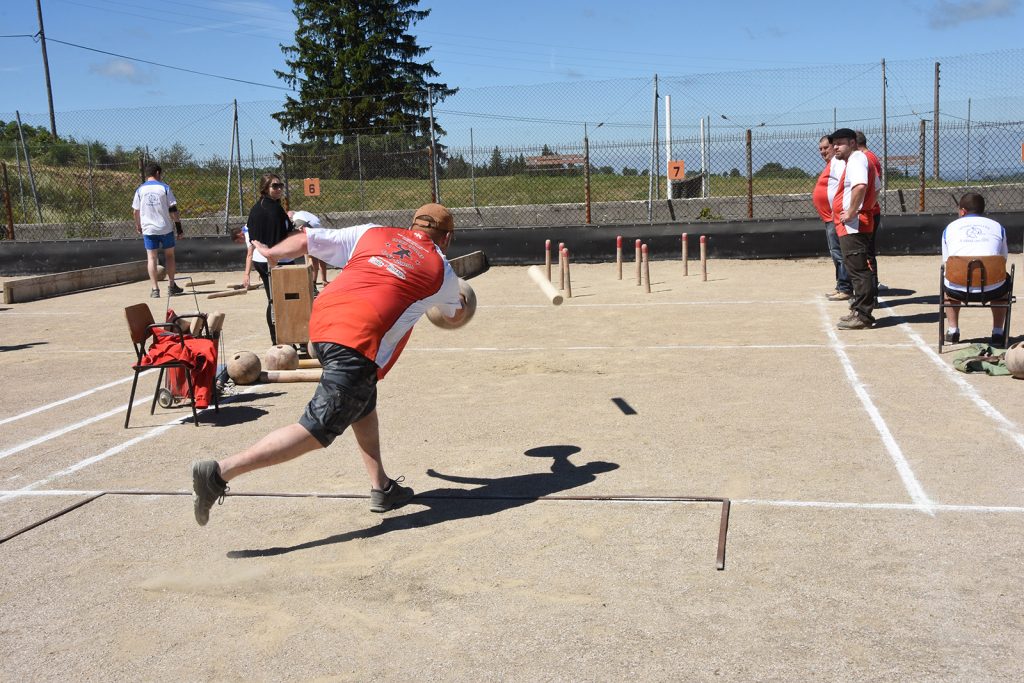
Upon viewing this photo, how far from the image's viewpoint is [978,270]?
8773 millimetres

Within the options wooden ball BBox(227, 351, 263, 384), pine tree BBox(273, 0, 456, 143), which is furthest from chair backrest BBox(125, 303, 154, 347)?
pine tree BBox(273, 0, 456, 143)

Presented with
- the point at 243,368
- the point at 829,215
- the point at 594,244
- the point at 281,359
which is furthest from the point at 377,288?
the point at 594,244

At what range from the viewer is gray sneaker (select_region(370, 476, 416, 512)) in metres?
5.18

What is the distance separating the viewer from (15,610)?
4.12 m

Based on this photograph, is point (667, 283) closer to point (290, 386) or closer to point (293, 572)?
point (290, 386)

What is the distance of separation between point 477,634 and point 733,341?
271 inches

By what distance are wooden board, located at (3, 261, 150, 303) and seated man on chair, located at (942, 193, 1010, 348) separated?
43.9 ft

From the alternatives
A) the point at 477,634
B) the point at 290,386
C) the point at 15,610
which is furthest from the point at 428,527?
the point at 290,386

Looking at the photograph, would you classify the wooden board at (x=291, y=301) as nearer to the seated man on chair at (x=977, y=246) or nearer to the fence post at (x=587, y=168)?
the seated man on chair at (x=977, y=246)

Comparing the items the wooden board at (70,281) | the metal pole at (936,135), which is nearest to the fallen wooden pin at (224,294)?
the wooden board at (70,281)

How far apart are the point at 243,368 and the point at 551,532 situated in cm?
450

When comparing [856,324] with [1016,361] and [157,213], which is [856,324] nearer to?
[1016,361]

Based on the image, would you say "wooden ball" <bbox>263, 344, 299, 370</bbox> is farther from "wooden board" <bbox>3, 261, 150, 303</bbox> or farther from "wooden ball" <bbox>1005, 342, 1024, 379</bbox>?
"wooden board" <bbox>3, 261, 150, 303</bbox>

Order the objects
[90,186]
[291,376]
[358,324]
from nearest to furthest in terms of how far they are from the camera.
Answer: [358,324] → [291,376] → [90,186]
